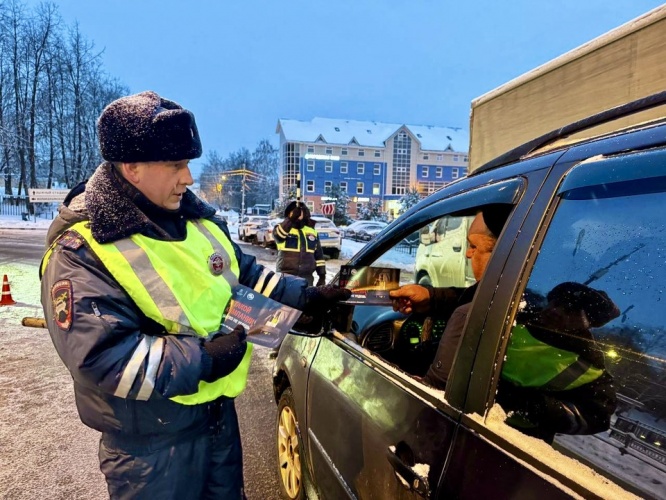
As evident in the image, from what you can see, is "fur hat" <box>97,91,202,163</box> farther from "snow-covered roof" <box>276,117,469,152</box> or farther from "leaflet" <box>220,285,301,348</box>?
"snow-covered roof" <box>276,117,469,152</box>

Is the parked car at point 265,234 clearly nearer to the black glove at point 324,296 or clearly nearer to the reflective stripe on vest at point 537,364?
the black glove at point 324,296

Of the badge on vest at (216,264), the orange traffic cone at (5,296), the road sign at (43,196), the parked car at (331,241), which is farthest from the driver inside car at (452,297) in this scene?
the road sign at (43,196)

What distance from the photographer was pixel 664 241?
899 millimetres

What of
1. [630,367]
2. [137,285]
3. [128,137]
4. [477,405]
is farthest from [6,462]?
[630,367]

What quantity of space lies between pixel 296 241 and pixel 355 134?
54099 millimetres

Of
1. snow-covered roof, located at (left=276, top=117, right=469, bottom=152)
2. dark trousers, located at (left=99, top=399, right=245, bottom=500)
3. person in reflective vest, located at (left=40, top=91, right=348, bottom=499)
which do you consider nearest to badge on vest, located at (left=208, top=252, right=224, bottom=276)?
person in reflective vest, located at (left=40, top=91, right=348, bottom=499)

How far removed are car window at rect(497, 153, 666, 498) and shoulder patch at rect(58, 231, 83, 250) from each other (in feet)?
4.28

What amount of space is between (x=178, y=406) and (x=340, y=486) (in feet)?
2.36

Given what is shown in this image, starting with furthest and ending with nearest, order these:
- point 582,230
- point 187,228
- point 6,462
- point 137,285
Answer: point 6,462 → point 187,228 → point 137,285 → point 582,230

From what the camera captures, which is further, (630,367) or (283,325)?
(283,325)

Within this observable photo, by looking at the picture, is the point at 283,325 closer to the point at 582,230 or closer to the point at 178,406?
the point at 178,406

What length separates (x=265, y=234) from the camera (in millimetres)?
19766

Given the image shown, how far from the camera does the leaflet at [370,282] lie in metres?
2.12

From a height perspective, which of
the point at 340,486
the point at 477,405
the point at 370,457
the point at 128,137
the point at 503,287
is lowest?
the point at 340,486
